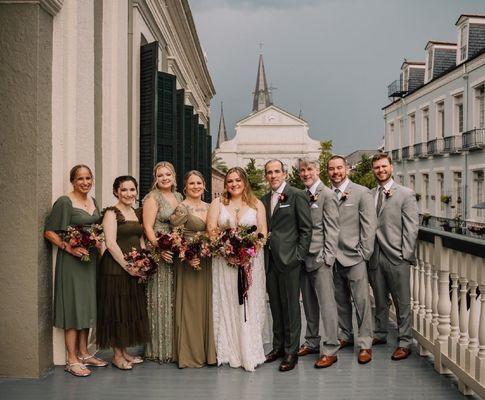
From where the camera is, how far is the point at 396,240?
17.4 ft

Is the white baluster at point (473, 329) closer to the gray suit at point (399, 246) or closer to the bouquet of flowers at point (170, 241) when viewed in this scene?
the gray suit at point (399, 246)

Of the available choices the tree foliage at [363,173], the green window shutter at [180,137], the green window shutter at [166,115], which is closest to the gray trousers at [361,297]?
the green window shutter at [166,115]

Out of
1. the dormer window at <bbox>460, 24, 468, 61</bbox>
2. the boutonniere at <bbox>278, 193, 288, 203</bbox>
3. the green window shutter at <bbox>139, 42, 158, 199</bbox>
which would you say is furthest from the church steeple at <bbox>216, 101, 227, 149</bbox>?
the boutonniere at <bbox>278, 193, 288, 203</bbox>

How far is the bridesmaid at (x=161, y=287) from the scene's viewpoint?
5254mm

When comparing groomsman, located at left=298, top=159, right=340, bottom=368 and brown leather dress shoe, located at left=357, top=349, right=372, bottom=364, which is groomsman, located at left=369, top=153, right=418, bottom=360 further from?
groomsman, located at left=298, top=159, right=340, bottom=368

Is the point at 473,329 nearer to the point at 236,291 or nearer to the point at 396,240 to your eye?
the point at 396,240

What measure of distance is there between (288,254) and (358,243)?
2.44ft

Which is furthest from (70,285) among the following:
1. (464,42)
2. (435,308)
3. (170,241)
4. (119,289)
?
(464,42)

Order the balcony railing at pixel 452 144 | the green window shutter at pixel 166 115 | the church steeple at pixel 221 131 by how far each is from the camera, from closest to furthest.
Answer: the green window shutter at pixel 166 115 < the balcony railing at pixel 452 144 < the church steeple at pixel 221 131

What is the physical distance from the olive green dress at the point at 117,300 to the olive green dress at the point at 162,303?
0.22 m

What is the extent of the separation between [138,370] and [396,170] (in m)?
35.2

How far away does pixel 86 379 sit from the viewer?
4.81 meters

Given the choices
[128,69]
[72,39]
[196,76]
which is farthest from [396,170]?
[72,39]

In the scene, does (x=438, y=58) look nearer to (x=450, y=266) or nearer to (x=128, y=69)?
(x=128, y=69)
